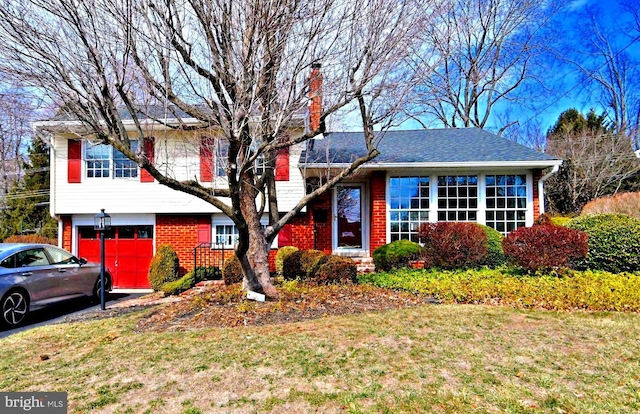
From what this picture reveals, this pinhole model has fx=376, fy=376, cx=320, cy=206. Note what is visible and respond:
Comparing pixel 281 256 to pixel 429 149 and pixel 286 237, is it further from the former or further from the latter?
pixel 429 149

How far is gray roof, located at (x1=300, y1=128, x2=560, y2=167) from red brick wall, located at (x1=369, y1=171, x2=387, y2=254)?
658 mm

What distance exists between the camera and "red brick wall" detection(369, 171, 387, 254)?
10203mm

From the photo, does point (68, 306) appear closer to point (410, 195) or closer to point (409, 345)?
point (409, 345)

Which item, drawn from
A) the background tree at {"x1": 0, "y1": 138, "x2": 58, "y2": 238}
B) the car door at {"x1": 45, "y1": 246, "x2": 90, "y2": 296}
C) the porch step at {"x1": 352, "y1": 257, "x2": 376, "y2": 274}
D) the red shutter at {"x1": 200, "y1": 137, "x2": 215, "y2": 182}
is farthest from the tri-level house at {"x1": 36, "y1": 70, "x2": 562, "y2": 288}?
the background tree at {"x1": 0, "y1": 138, "x2": 58, "y2": 238}

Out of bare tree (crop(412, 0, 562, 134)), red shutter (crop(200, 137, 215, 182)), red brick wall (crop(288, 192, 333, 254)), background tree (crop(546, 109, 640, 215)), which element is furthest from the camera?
bare tree (crop(412, 0, 562, 134))

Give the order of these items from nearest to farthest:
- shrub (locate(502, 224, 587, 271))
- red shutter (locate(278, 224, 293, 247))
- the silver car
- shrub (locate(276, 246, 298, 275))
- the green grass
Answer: the green grass < the silver car < shrub (locate(502, 224, 587, 271)) < shrub (locate(276, 246, 298, 275)) < red shutter (locate(278, 224, 293, 247))

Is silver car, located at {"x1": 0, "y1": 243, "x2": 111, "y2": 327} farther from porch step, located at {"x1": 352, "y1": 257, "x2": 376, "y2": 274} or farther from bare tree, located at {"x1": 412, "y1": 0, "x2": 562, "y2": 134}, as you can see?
bare tree, located at {"x1": 412, "y1": 0, "x2": 562, "y2": 134}

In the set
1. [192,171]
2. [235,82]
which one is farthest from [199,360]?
[192,171]

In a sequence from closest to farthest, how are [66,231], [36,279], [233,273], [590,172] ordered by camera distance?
[36,279] < [233,273] < [66,231] < [590,172]

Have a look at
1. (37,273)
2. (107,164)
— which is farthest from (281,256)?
(107,164)

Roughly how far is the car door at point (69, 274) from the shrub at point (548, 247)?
9.08 metres

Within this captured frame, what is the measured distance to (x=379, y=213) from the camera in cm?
1023

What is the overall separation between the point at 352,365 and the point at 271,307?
2.29 m

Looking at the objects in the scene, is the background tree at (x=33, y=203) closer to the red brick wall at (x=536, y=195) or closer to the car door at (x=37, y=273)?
the car door at (x=37, y=273)
